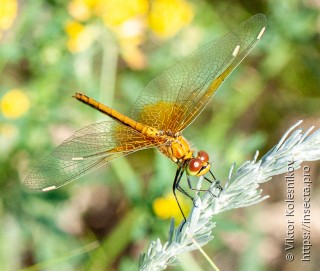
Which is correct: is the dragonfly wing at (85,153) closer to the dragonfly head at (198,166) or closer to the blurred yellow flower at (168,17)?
the dragonfly head at (198,166)

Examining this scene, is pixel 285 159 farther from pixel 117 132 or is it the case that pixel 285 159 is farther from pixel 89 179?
pixel 89 179

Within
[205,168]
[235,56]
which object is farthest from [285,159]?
[235,56]

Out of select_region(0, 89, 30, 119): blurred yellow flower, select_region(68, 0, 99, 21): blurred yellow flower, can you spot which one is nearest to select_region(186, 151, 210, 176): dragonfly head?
select_region(0, 89, 30, 119): blurred yellow flower

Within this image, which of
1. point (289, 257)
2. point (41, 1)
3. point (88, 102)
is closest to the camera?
point (88, 102)

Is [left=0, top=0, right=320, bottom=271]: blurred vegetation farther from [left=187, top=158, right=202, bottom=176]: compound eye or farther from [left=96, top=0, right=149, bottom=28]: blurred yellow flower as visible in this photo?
[left=187, top=158, right=202, bottom=176]: compound eye

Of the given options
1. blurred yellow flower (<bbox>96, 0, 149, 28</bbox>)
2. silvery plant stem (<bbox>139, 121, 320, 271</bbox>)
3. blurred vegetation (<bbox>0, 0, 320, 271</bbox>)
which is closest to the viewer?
silvery plant stem (<bbox>139, 121, 320, 271</bbox>)

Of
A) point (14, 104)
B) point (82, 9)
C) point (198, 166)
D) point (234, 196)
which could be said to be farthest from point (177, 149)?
point (82, 9)

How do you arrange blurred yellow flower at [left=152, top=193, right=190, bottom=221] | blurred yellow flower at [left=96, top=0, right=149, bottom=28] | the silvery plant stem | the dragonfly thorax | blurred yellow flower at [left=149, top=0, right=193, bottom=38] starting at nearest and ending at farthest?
the silvery plant stem, the dragonfly thorax, blurred yellow flower at [left=152, top=193, right=190, bottom=221], blurred yellow flower at [left=96, top=0, right=149, bottom=28], blurred yellow flower at [left=149, top=0, right=193, bottom=38]
